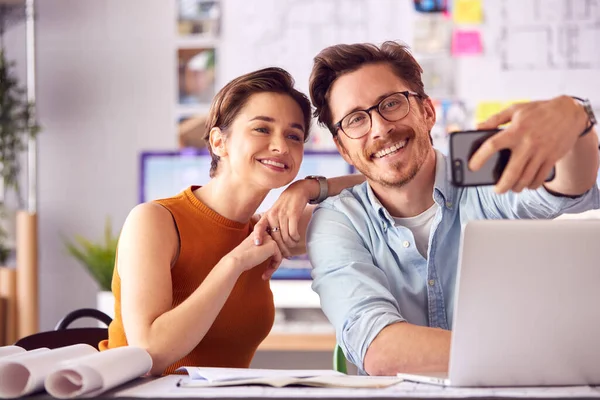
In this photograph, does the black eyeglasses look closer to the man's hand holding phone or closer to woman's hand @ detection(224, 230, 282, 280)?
woman's hand @ detection(224, 230, 282, 280)

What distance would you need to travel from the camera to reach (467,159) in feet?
3.38

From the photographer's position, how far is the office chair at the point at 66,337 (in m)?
1.48

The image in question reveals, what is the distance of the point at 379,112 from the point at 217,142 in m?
0.40

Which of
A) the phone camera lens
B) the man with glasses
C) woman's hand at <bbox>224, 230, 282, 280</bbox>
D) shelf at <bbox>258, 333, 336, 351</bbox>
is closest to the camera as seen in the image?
the phone camera lens

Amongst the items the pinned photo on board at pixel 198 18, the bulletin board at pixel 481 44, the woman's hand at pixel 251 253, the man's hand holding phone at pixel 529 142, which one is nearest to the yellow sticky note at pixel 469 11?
the bulletin board at pixel 481 44

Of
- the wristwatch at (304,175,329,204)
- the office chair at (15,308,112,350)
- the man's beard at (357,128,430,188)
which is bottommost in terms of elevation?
the office chair at (15,308,112,350)

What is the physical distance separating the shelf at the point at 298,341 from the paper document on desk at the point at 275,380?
2234 millimetres

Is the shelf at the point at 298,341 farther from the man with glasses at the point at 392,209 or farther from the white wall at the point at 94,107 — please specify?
the man with glasses at the point at 392,209

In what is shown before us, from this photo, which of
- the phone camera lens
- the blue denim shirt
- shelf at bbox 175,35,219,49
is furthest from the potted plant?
the phone camera lens

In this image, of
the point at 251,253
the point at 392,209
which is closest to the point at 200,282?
the point at 251,253

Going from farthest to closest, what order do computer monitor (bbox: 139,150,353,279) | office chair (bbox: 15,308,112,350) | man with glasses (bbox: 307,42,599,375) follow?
computer monitor (bbox: 139,150,353,279) → office chair (bbox: 15,308,112,350) → man with glasses (bbox: 307,42,599,375)

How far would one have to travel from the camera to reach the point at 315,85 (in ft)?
5.67

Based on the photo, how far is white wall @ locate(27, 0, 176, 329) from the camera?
151 inches

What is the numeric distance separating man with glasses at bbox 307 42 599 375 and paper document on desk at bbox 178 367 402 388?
0.73 ft
